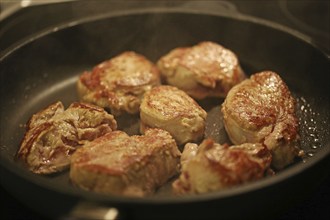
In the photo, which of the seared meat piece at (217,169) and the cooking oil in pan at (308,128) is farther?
the cooking oil in pan at (308,128)

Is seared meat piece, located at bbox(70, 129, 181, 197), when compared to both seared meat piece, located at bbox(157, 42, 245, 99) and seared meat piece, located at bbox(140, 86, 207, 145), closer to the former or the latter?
seared meat piece, located at bbox(140, 86, 207, 145)

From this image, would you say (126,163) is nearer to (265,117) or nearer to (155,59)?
(265,117)

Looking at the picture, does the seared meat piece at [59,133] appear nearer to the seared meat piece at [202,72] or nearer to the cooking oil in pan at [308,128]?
the seared meat piece at [202,72]

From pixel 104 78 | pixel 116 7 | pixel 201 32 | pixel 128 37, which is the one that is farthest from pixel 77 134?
pixel 116 7

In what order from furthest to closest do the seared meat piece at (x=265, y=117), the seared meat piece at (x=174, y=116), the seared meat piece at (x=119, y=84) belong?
the seared meat piece at (x=119, y=84) → the seared meat piece at (x=174, y=116) → the seared meat piece at (x=265, y=117)

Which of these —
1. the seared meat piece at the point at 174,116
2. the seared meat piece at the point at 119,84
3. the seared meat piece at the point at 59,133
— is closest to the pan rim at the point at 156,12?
the seared meat piece at the point at 119,84

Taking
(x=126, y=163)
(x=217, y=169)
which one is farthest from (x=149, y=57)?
(x=217, y=169)

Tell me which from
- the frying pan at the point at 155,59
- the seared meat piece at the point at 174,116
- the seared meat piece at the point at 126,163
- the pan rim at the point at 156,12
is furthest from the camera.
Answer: the pan rim at the point at 156,12
